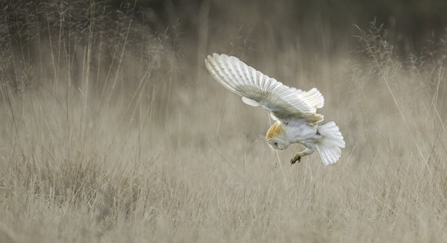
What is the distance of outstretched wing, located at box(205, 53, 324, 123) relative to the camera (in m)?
3.11

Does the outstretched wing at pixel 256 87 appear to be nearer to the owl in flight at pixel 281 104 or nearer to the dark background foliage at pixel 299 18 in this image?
the owl in flight at pixel 281 104

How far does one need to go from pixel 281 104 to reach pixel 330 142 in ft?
1.59

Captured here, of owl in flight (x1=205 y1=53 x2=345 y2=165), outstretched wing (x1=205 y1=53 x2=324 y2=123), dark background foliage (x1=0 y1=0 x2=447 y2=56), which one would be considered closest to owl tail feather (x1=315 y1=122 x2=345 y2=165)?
owl in flight (x1=205 y1=53 x2=345 y2=165)

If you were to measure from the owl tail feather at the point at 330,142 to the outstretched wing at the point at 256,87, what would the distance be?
15cm

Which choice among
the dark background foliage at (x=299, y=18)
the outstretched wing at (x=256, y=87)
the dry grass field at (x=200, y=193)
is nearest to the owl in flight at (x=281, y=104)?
the outstretched wing at (x=256, y=87)

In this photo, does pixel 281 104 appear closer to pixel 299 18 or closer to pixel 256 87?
pixel 256 87

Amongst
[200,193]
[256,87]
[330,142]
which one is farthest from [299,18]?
[256,87]

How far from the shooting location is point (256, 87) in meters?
3.20

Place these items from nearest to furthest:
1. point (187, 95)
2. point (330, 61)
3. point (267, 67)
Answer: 1. point (187, 95)
2. point (267, 67)
3. point (330, 61)

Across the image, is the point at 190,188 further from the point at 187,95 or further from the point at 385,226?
the point at 187,95

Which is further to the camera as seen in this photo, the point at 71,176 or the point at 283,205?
the point at 71,176

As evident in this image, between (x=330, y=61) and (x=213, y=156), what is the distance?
4.45 m

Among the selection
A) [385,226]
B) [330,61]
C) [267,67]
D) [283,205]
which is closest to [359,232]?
[385,226]

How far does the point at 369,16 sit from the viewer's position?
1266 centimetres
